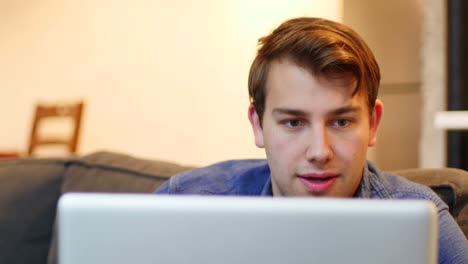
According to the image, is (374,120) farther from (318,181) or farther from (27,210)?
(27,210)

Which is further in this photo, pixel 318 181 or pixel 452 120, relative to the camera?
pixel 452 120

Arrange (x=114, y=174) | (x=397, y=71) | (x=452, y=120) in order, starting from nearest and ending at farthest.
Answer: (x=114, y=174) → (x=452, y=120) → (x=397, y=71)

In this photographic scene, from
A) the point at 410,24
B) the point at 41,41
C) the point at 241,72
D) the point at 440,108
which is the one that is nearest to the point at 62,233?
the point at 440,108

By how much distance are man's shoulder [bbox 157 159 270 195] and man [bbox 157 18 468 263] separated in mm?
139

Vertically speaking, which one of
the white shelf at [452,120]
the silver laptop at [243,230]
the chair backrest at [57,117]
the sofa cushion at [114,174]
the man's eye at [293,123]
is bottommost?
the chair backrest at [57,117]

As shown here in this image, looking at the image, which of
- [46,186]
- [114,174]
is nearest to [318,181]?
[114,174]

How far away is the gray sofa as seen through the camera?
1.49 meters

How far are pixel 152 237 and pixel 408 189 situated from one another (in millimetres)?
695

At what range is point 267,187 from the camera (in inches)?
48.6

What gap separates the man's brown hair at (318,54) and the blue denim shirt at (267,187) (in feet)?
0.50

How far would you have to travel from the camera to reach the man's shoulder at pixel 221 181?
4.16ft

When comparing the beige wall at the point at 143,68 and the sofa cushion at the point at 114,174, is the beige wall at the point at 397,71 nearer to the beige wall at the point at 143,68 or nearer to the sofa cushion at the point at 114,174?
the beige wall at the point at 143,68

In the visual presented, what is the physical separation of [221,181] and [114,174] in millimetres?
338

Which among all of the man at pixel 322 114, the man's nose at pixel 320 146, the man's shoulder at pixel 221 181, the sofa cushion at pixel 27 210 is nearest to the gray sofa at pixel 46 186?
the sofa cushion at pixel 27 210
